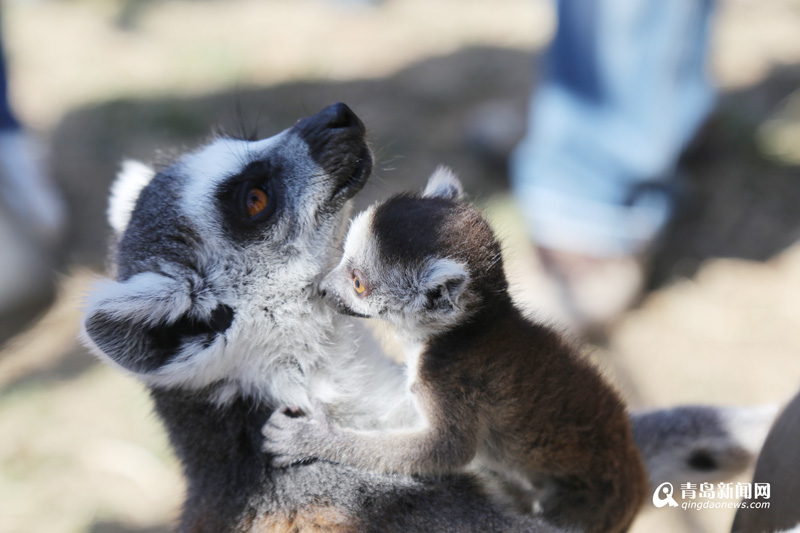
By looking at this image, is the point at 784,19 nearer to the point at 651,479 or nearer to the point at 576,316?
the point at 576,316

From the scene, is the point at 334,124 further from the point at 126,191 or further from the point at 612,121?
the point at 612,121

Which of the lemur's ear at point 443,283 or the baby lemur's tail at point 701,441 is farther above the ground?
the baby lemur's tail at point 701,441

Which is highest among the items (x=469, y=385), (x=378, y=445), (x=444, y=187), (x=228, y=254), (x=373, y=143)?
(x=373, y=143)

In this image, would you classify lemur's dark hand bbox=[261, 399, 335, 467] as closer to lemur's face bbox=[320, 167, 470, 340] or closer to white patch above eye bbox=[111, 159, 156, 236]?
lemur's face bbox=[320, 167, 470, 340]

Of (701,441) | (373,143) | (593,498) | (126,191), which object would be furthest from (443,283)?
(126,191)

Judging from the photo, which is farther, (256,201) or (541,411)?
(256,201)

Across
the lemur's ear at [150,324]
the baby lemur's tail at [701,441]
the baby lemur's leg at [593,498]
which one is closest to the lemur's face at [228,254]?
the lemur's ear at [150,324]

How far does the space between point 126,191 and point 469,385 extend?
1510mm

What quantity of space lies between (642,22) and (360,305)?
2782mm

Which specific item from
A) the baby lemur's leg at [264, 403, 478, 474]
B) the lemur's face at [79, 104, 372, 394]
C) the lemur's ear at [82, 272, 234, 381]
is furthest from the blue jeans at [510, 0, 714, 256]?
the lemur's ear at [82, 272, 234, 381]

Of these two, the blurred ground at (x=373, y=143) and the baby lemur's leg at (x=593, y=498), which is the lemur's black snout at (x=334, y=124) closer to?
the blurred ground at (x=373, y=143)

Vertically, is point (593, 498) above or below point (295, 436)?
above

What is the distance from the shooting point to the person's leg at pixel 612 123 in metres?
3.93

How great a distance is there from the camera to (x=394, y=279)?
79.5 inches
